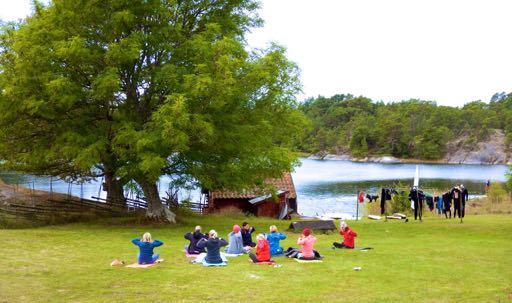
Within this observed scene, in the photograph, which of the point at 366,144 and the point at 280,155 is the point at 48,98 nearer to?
the point at 280,155

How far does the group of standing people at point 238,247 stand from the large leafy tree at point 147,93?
5955mm

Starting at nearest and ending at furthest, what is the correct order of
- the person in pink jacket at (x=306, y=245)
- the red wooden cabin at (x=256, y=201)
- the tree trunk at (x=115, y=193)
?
1. the person in pink jacket at (x=306, y=245)
2. the tree trunk at (x=115, y=193)
3. the red wooden cabin at (x=256, y=201)

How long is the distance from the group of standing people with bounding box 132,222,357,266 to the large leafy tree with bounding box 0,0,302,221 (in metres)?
5.95

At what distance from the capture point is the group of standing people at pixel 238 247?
14633 millimetres

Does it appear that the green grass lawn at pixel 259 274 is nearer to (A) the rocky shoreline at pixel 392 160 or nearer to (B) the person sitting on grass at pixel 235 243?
(B) the person sitting on grass at pixel 235 243

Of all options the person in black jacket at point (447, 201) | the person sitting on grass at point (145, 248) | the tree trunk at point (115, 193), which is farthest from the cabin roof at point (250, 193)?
the person sitting on grass at point (145, 248)

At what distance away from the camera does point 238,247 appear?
54.6 feet

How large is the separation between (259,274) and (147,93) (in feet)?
48.8

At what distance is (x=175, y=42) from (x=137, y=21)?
2.07 metres

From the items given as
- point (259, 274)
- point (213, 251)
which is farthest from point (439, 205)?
point (259, 274)

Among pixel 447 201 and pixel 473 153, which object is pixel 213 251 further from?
pixel 473 153

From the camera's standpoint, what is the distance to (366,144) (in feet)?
541

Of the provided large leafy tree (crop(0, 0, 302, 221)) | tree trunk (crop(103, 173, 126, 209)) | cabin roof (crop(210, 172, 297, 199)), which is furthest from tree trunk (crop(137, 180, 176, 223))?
cabin roof (crop(210, 172, 297, 199))

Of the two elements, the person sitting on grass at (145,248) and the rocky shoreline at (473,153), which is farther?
the rocky shoreline at (473,153)
